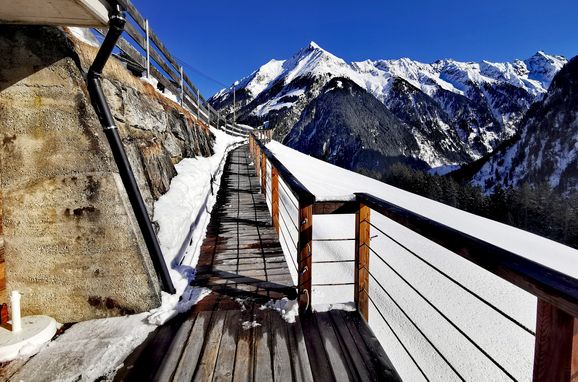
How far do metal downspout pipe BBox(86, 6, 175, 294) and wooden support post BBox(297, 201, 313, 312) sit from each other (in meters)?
1.34

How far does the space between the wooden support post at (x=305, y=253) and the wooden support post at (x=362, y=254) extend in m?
0.41

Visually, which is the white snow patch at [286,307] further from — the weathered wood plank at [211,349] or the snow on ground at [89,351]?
the snow on ground at [89,351]

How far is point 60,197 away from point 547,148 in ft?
395

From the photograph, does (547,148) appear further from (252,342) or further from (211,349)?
(211,349)

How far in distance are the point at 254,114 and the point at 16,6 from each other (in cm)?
12435

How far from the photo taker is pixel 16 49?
7.97ft

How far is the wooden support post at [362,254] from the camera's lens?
8.65 ft

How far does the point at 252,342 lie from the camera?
2393 mm

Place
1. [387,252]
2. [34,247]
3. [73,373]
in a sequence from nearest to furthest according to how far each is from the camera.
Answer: [73,373], [34,247], [387,252]

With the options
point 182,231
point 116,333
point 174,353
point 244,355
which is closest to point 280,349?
point 244,355

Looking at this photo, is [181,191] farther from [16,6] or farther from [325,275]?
[325,275]

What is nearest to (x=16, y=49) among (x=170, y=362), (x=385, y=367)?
(x=170, y=362)

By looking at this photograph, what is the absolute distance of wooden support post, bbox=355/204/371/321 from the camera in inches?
104

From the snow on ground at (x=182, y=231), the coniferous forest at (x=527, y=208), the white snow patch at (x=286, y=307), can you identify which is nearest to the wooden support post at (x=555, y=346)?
the white snow patch at (x=286, y=307)
